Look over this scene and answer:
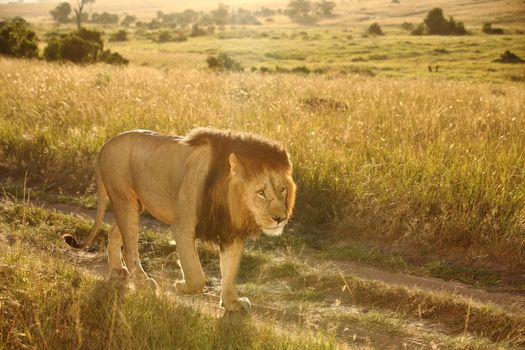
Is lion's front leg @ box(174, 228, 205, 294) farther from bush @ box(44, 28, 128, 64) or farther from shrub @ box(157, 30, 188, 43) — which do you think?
shrub @ box(157, 30, 188, 43)

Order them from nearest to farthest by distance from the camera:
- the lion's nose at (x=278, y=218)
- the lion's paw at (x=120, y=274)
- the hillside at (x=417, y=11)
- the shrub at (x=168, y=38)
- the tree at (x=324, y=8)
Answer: the lion's nose at (x=278, y=218)
the lion's paw at (x=120, y=274)
the shrub at (x=168, y=38)
the hillside at (x=417, y=11)
the tree at (x=324, y=8)

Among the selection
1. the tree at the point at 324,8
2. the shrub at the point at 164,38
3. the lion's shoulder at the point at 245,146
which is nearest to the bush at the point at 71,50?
the lion's shoulder at the point at 245,146

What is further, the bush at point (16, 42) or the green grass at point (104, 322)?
the bush at point (16, 42)

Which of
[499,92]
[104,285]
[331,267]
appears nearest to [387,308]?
[331,267]

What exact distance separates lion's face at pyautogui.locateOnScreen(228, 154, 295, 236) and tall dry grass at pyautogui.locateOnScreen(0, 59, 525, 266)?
2.97 meters

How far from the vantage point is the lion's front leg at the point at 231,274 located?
480 centimetres

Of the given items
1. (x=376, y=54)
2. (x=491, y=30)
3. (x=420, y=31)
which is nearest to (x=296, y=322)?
(x=376, y=54)

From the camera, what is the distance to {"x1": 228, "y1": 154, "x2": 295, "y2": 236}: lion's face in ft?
14.3

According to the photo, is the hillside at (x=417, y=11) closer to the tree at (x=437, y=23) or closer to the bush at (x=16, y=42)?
the tree at (x=437, y=23)

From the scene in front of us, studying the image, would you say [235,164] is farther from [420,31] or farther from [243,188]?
[420,31]

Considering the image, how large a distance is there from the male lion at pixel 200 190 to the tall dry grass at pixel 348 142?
2791 millimetres

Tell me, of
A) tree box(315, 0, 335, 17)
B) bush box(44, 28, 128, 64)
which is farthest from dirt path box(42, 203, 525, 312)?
tree box(315, 0, 335, 17)

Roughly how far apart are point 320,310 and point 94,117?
21.6ft

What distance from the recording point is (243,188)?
446 cm
